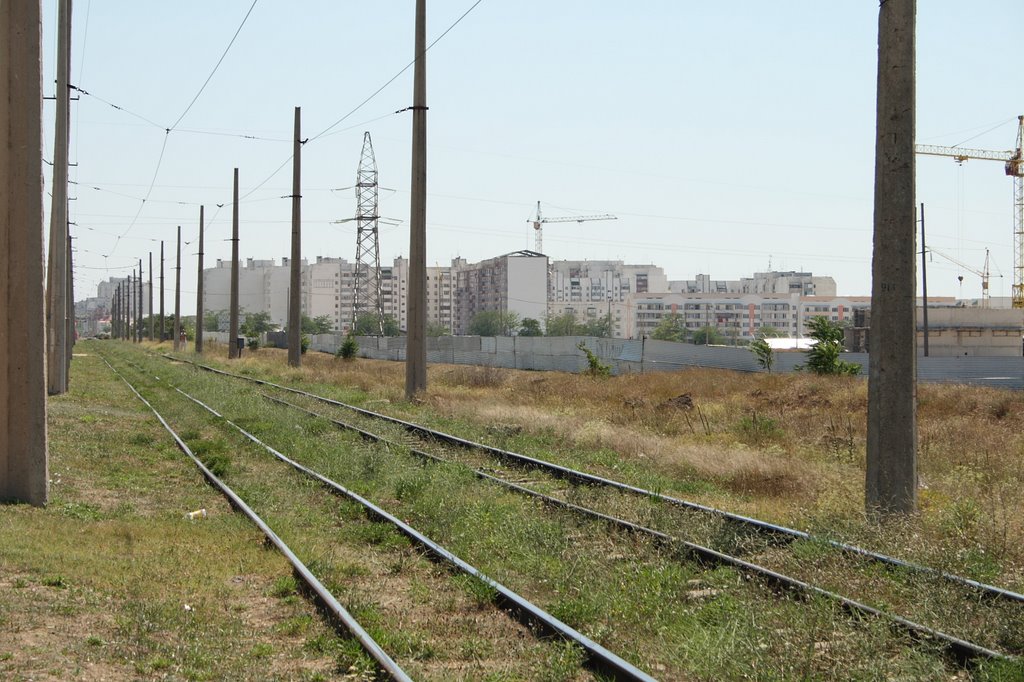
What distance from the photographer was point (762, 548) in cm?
907

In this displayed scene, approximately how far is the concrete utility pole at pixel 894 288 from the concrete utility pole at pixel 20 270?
363 inches

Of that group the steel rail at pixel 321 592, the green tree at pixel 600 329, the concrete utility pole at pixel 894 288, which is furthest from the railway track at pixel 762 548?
the green tree at pixel 600 329

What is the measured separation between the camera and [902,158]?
9969 mm

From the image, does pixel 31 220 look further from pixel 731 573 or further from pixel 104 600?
pixel 731 573

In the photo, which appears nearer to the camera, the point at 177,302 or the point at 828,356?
the point at 828,356

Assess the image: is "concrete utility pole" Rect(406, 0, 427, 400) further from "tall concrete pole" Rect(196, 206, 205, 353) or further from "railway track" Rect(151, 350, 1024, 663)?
"tall concrete pole" Rect(196, 206, 205, 353)

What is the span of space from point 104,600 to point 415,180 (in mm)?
19248

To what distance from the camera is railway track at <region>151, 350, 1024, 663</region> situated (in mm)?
6465

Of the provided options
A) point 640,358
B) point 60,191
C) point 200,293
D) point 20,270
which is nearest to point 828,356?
point 640,358

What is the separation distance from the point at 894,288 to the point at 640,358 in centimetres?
3404

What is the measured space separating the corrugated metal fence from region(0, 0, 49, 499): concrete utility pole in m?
28.9

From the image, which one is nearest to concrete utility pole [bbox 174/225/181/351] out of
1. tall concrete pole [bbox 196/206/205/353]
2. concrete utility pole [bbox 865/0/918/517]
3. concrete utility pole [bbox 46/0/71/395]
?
tall concrete pole [bbox 196/206/205/353]

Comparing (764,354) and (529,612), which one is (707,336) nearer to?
(764,354)

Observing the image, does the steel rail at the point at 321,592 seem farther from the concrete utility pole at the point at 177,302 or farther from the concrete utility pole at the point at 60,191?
the concrete utility pole at the point at 177,302
